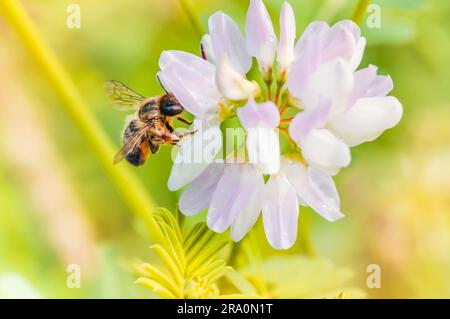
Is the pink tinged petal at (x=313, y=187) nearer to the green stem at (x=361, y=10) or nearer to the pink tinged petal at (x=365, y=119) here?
the pink tinged petal at (x=365, y=119)

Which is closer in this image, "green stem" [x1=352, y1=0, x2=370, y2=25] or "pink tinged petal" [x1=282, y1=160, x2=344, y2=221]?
"pink tinged petal" [x1=282, y1=160, x2=344, y2=221]

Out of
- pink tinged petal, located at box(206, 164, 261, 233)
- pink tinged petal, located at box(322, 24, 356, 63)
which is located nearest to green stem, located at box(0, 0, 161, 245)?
pink tinged petal, located at box(206, 164, 261, 233)

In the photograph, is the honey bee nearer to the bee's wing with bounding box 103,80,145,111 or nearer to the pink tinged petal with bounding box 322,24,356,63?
the bee's wing with bounding box 103,80,145,111

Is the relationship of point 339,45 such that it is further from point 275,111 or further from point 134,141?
point 134,141

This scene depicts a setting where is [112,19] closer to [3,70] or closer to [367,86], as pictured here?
[3,70]

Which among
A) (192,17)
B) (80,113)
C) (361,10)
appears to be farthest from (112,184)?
(361,10)
